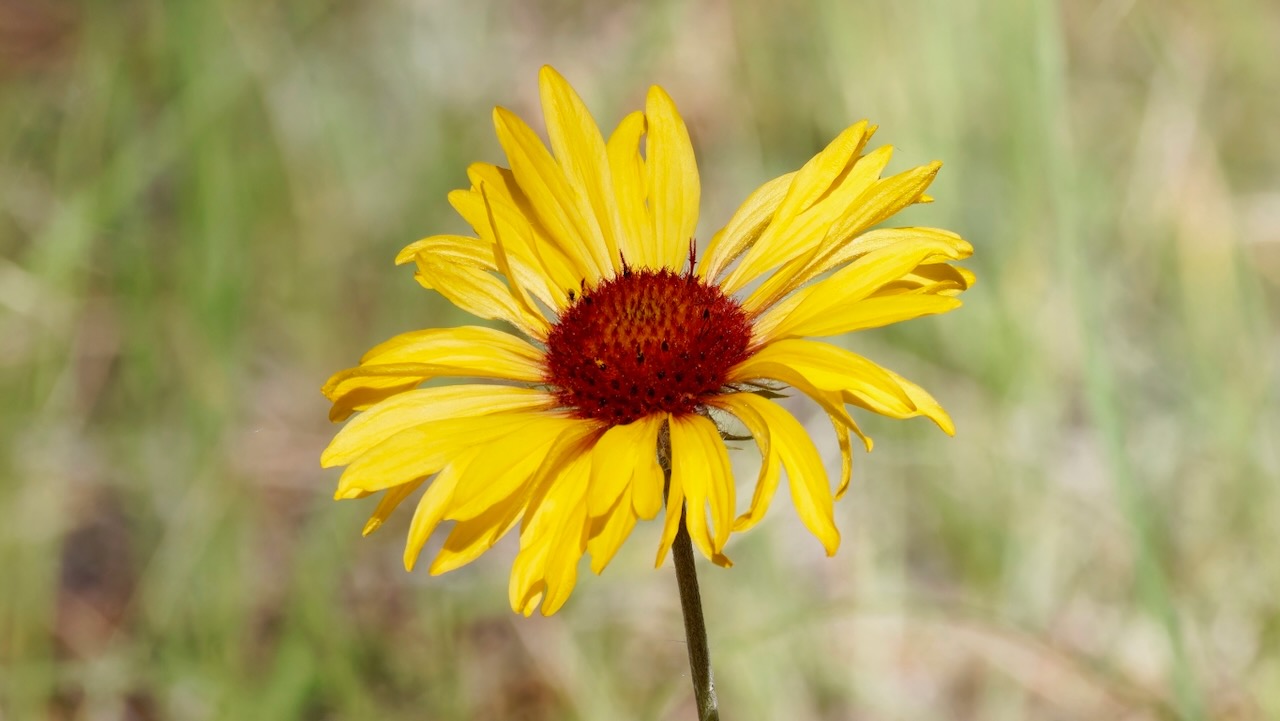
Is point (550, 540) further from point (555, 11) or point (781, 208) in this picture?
point (555, 11)

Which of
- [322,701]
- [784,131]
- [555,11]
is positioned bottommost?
[322,701]

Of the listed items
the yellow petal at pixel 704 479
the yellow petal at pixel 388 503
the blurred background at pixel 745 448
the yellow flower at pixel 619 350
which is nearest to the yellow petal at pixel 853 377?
the yellow flower at pixel 619 350

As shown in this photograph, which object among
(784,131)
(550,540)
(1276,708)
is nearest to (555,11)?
(784,131)

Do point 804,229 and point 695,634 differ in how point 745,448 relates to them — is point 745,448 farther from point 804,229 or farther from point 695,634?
point 695,634

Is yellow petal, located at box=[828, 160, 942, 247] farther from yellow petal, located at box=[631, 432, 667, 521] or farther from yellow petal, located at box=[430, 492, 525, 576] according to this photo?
yellow petal, located at box=[430, 492, 525, 576]

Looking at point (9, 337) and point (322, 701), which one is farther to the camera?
point (9, 337)

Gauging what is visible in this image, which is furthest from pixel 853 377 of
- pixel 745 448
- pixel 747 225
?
pixel 745 448

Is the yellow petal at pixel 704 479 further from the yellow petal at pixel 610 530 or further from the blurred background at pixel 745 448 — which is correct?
the blurred background at pixel 745 448
